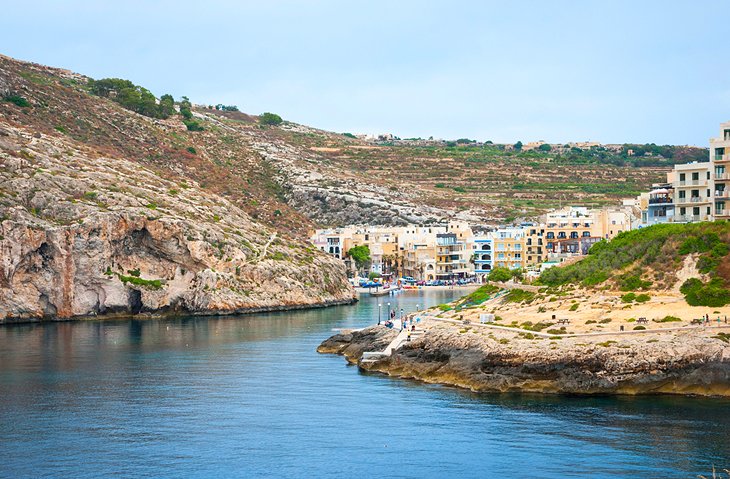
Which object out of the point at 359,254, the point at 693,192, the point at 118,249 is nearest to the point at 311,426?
the point at 693,192

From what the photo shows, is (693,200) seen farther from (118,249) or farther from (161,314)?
(118,249)

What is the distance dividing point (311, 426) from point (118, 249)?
232 ft

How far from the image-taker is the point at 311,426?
5075 cm

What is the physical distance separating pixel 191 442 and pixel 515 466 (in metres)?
16.2

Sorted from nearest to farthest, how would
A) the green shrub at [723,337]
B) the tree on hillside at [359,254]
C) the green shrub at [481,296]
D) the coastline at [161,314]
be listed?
the green shrub at [723,337]
the green shrub at [481,296]
the coastline at [161,314]
the tree on hillside at [359,254]

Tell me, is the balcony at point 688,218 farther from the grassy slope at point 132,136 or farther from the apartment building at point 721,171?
the grassy slope at point 132,136

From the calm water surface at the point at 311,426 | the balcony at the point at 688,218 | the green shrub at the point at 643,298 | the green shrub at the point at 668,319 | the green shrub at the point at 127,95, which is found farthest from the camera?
the green shrub at the point at 127,95

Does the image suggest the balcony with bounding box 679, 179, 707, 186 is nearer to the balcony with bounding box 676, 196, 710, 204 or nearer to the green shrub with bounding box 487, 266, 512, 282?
the balcony with bounding box 676, 196, 710, 204

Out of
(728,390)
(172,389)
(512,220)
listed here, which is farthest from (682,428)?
(512,220)

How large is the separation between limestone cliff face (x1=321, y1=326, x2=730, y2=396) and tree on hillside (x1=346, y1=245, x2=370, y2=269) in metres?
112

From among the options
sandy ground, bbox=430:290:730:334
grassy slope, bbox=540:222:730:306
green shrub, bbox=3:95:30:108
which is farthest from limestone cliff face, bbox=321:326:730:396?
green shrub, bbox=3:95:30:108

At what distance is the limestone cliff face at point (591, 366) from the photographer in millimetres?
53906

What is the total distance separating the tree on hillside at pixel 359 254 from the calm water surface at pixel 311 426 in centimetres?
10184

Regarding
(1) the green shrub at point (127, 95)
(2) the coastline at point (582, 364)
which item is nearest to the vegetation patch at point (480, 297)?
(2) the coastline at point (582, 364)
